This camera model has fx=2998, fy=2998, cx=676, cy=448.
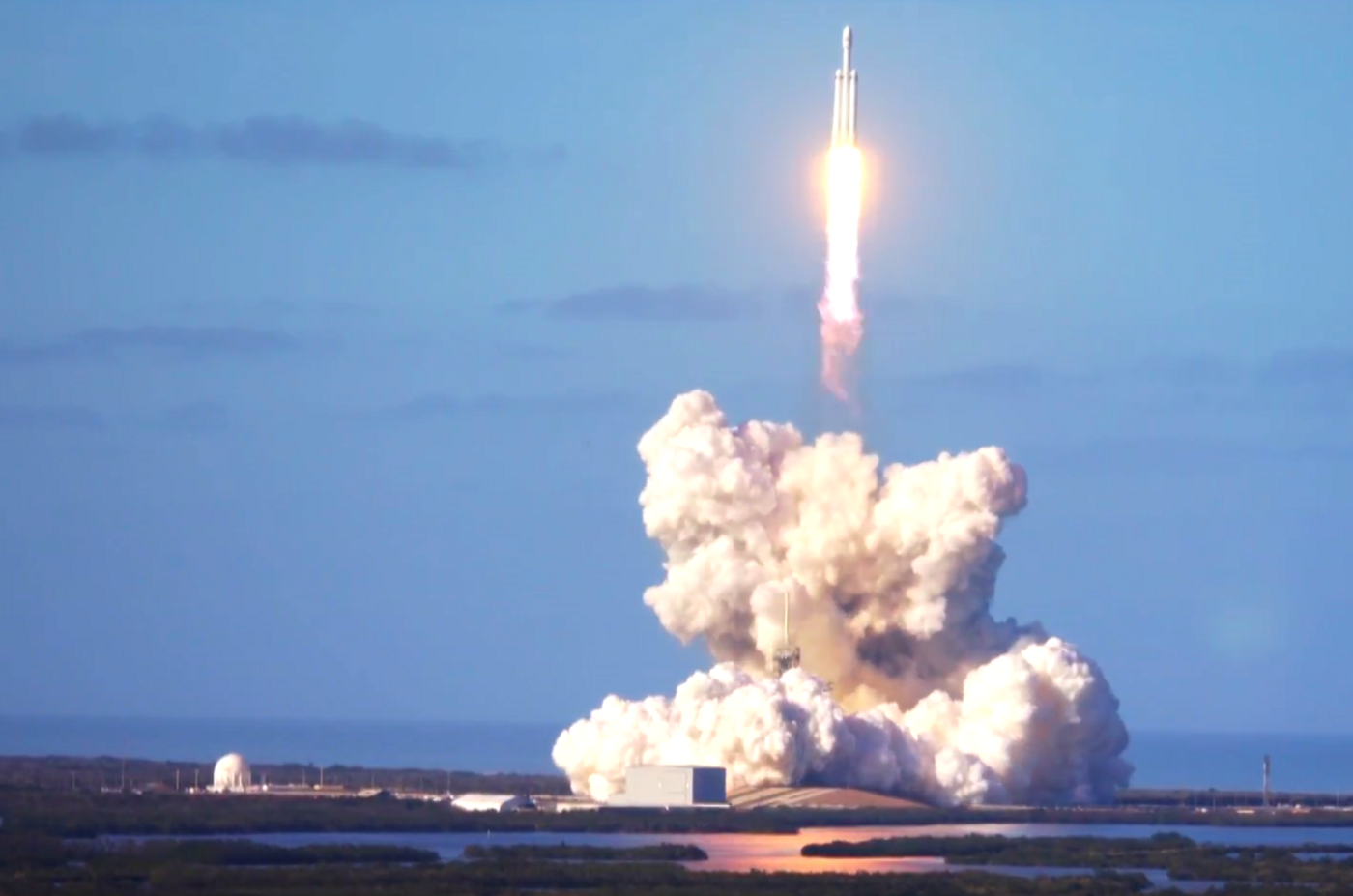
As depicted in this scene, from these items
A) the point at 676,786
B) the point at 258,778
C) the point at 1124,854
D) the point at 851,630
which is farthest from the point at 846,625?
the point at 258,778

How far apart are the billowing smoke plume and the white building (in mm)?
2643

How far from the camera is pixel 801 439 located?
3755 inches

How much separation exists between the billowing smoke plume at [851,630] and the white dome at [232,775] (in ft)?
48.6

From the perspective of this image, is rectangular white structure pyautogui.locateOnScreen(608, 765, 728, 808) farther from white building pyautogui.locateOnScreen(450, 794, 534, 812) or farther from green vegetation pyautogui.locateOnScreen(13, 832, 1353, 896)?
green vegetation pyautogui.locateOnScreen(13, 832, 1353, 896)

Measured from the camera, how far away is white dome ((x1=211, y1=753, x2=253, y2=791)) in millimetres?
103500

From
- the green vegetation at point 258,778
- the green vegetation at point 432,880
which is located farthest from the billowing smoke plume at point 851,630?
the green vegetation at point 432,880

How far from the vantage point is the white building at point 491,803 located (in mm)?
89750

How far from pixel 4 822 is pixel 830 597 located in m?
27.1

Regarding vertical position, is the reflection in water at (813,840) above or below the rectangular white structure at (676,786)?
below

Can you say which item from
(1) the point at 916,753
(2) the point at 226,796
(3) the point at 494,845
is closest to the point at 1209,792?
(1) the point at 916,753

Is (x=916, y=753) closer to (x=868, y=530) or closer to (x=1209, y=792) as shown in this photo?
(x=868, y=530)

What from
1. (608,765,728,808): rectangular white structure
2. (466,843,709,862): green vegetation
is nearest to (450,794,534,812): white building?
(608,765,728,808): rectangular white structure

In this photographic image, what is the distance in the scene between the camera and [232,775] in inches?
4090

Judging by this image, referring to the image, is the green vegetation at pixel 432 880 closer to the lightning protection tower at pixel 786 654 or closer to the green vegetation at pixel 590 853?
the green vegetation at pixel 590 853
